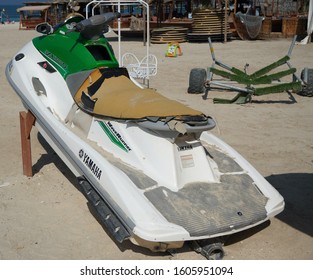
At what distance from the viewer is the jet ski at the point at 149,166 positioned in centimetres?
325

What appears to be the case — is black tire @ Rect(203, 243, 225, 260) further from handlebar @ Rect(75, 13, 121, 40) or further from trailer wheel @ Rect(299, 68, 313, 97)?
trailer wheel @ Rect(299, 68, 313, 97)

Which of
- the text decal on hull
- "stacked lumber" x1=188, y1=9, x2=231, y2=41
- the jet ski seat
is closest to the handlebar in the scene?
the jet ski seat

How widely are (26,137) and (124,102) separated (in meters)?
1.52

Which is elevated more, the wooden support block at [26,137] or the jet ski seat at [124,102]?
the jet ski seat at [124,102]

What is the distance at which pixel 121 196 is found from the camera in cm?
331

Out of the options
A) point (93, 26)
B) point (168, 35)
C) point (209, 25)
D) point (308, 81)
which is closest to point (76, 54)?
point (93, 26)

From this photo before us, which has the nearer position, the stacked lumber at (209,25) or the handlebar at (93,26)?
the handlebar at (93,26)

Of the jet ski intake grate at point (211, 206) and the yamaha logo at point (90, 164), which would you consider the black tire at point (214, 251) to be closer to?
the jet ski intake grate at point (211, 206)

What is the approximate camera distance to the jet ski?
3.25 m

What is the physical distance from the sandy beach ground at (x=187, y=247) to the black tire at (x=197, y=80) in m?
0.21

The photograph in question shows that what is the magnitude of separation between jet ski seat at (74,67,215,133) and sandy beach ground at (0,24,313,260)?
94 cm

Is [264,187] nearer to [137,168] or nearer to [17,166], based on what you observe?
[137,168]

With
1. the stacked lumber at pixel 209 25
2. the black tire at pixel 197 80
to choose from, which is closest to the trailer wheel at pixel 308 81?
the black tire at pixel 197 80

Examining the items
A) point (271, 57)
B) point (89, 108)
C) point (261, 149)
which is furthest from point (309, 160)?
point (271, 57)
